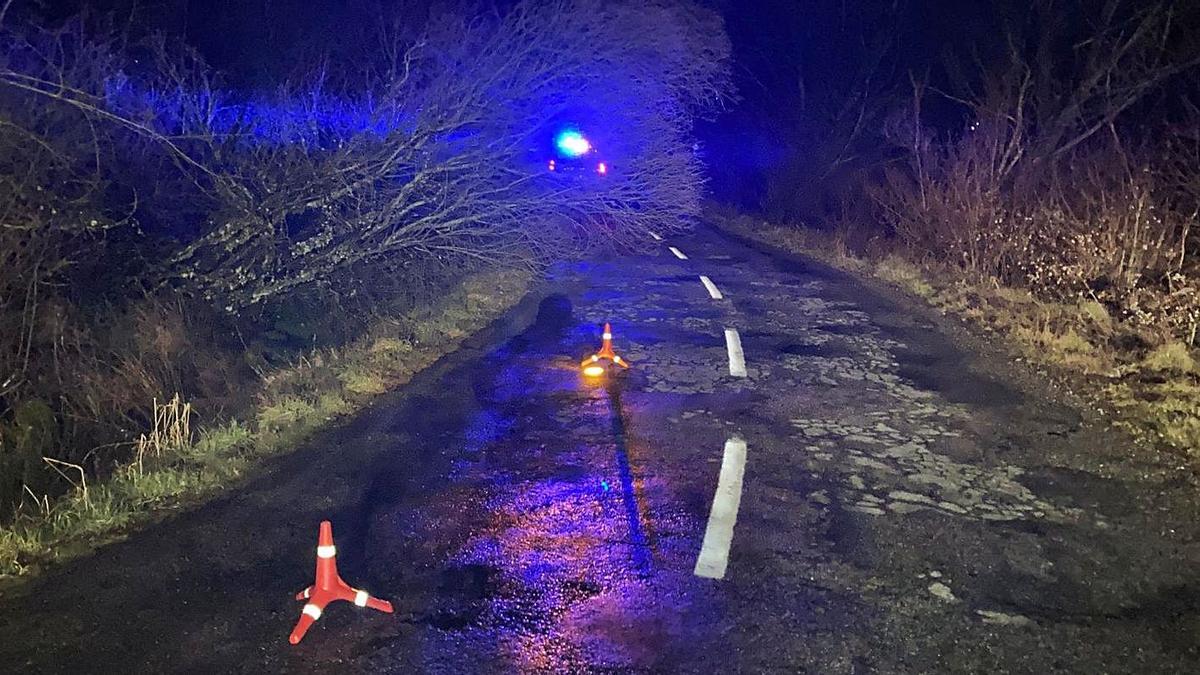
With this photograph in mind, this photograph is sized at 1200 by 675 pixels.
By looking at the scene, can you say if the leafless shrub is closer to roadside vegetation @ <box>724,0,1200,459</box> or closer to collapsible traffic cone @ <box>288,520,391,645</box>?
roadside vegetation @ <box>724,0,1200,459</box>

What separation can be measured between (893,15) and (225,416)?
83.6ft

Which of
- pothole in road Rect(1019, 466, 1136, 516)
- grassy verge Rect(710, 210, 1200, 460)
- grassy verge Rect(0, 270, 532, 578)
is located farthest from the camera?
grassy verge Rect(710, 210, 1200, 460)

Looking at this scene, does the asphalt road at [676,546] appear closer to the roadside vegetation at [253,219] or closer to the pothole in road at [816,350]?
the roadside vegetation at [253,219]

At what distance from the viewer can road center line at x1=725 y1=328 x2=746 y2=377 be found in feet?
31.9

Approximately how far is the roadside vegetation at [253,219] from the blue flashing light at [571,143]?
0.39 meters

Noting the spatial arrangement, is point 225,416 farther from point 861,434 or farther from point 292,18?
point 292,18

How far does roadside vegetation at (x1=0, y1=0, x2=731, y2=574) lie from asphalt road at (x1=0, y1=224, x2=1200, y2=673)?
955 mm

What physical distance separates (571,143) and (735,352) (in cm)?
834

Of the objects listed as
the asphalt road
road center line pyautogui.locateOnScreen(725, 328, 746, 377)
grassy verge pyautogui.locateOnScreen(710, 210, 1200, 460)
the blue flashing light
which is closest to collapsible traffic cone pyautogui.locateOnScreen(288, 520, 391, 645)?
the asphalt road

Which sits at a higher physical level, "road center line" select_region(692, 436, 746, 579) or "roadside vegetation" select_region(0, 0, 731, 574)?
"roadside vegetation" select_region(0, 0, 731, 574)

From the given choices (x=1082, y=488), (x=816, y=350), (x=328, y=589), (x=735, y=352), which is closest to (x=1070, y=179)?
(x=816, y=350)

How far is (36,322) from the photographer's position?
8.20 metres

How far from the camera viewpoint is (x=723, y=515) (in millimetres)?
5695

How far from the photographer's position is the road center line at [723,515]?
4961mm
